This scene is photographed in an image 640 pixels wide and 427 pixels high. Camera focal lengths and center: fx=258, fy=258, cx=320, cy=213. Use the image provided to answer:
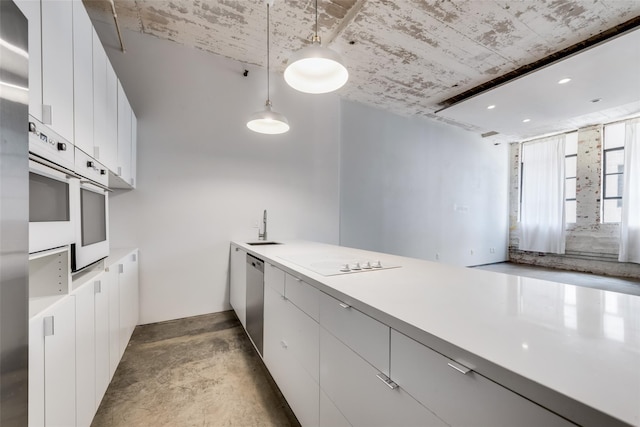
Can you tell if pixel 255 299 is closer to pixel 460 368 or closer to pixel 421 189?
pixel 460 368

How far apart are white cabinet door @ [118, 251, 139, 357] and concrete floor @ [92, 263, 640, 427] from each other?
222mm

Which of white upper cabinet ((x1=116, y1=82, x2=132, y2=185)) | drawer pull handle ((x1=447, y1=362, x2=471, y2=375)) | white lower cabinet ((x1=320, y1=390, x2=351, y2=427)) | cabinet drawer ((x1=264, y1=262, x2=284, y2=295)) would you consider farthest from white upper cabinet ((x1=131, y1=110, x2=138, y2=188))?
drawer pull handle ((x1=447, y1=362, x2=471, y2=375))

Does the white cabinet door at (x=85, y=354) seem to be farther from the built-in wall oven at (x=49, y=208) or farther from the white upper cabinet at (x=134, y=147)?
the white upper cabinet at (x=134, y=147)

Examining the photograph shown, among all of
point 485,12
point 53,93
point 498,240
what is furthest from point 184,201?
point 498,240

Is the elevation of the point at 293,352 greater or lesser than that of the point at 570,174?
lesser

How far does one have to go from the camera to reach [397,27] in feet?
9.28

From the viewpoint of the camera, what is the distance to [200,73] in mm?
3195

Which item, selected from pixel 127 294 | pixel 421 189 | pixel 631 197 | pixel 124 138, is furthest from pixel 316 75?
pixel 631 197

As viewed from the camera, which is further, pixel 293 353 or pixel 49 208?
pixel 293 353

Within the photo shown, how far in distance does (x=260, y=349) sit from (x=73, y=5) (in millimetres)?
2348

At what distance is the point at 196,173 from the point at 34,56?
2299mm

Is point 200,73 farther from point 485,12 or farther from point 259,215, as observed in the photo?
point 485,12

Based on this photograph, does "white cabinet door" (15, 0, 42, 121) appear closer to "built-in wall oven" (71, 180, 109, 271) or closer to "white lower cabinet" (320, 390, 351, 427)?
"built-in wall oven" (71, 180, 109, 271)

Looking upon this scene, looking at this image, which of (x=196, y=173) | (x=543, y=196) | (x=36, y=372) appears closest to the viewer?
(x=36, y=372)
